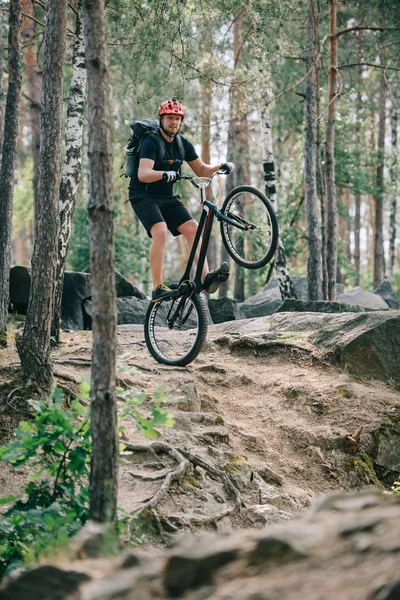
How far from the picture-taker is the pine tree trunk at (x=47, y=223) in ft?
21.8

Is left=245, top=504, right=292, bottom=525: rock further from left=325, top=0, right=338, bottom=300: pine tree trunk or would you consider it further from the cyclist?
left=325, top=0, right=338, bottom=300: pine tree trunk

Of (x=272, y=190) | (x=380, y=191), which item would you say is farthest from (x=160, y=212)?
(x=380, y=191)

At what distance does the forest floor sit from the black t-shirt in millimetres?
1869

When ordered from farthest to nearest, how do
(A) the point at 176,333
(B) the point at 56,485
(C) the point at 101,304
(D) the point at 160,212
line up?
(A) the point at 176,333
(D) the point at 160,212
(B) the point at 56,485
(C) the point at 101,304

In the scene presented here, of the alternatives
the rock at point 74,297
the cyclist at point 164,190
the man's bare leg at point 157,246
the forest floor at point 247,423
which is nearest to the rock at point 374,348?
the forest floor at point 247,423

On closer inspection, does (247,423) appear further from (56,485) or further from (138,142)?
(56,485)

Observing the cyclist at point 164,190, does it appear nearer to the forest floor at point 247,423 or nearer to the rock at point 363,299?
the forest floor at point 247,423

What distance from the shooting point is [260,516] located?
5.81 metres

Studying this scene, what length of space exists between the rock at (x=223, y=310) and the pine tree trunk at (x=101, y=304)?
1042cm

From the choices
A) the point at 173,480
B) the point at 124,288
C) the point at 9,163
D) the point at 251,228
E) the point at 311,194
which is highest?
the point at 311,194

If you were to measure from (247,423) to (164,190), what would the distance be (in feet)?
8.52

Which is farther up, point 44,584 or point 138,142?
point 138,142

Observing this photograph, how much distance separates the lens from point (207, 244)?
751 cm

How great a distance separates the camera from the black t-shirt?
7410 mm
